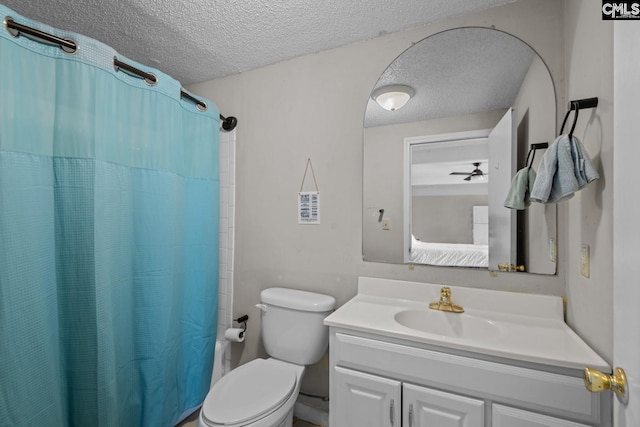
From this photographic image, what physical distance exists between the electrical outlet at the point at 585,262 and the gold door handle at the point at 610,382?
56 cm

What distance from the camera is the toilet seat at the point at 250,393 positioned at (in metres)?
1.18

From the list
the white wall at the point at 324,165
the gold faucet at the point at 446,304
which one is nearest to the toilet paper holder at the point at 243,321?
the white wall at the point at 324,165

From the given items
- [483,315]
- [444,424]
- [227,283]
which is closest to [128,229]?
[227,283]

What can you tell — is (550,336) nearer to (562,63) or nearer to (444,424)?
(444,424)

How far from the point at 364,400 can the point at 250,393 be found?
0.52 metres

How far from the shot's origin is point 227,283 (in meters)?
2.04

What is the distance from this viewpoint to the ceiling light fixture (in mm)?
1589

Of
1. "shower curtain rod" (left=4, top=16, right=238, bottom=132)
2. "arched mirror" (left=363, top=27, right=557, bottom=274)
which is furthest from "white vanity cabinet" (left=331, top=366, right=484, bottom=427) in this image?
"shower curtain rod" (left=4, top=16, right=238, bottom=132)

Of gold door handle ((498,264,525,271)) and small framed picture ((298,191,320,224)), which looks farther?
small framed picture ((298,191,320,224))

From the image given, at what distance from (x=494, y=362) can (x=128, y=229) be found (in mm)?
1576

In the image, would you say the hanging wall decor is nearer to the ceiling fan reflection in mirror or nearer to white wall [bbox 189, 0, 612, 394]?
white wall [bbox 189, 0, 612, 394]

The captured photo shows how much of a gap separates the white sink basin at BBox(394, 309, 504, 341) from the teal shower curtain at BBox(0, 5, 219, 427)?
1226mm

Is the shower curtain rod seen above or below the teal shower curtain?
above

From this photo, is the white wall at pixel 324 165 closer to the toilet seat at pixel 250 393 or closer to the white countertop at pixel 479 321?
the white countertop at pixel 479 321
